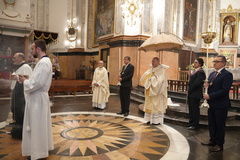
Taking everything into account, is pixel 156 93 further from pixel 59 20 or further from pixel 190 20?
pixel 59 20

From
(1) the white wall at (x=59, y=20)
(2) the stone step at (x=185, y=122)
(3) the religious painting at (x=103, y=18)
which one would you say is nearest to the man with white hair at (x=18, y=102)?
(2) the stone step at (x=185, y=122)

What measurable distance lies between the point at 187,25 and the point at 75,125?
44.5 ft

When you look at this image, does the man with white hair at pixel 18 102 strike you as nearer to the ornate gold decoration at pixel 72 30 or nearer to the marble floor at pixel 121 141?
the marble floor at pixel 121 141

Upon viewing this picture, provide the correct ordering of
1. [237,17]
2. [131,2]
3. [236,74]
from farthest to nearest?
Answer: [237,17]
[131,2]
[236,74]

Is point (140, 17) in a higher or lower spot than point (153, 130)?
higher

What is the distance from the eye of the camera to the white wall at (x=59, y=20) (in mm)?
17453

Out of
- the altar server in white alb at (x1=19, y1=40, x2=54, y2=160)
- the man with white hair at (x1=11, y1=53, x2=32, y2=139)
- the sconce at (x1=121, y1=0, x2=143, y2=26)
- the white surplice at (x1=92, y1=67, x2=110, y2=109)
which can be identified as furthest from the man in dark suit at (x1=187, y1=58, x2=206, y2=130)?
the sconce at (x1=121, y1=0, x2=143, y2=26)

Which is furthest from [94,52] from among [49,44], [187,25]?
[187,25]

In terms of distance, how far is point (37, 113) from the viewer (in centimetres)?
280

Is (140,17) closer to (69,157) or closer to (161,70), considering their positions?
(161,70)

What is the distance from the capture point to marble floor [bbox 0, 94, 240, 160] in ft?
10.7

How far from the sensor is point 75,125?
4836 millimetres

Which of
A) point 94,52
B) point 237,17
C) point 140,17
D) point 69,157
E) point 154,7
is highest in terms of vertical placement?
point 237,17

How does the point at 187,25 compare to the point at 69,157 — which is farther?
the point at 187,25
